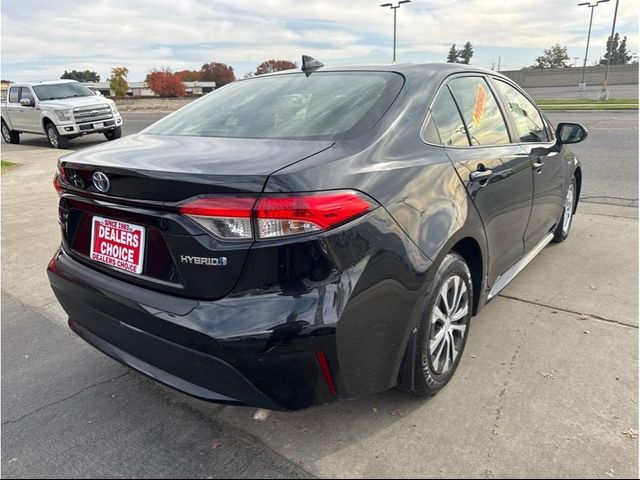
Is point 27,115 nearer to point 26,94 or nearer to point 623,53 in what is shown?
point 26,94

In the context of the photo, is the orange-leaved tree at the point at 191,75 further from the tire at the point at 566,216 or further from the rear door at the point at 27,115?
the tire at the point at 566,216

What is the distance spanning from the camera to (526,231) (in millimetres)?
3445

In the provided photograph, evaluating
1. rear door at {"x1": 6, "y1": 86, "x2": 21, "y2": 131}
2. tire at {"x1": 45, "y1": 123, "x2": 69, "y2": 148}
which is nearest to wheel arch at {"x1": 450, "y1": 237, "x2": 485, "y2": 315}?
tire at {"x1": 45, "y1": 123, "x2": 69, "y2": 148}

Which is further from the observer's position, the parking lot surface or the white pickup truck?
the white pickup truck

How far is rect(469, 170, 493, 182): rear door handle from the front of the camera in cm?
262

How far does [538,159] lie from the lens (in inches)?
137

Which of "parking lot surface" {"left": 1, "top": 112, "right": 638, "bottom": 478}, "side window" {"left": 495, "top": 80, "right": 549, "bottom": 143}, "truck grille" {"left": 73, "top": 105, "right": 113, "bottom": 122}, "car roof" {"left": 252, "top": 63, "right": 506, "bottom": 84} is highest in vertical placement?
"car roof" {"left": 252, "top": 63, "right": 506, "bottom": 84}

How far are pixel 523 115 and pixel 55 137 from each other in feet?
46.3

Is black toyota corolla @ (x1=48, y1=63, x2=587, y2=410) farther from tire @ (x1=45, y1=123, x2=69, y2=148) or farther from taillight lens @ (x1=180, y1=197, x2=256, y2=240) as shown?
tire @ (x1=45, y1=123, x2=69, y2=148)

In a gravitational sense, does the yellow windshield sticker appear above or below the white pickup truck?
above

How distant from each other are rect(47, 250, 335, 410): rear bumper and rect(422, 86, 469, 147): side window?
121 cm

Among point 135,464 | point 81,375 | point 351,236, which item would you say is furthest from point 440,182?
point 81,375

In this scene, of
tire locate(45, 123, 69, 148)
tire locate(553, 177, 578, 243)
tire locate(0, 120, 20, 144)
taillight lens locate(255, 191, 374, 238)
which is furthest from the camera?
tire locate(0, 120, 20, 144)

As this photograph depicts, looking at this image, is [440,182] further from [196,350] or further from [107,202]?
[107,202]
